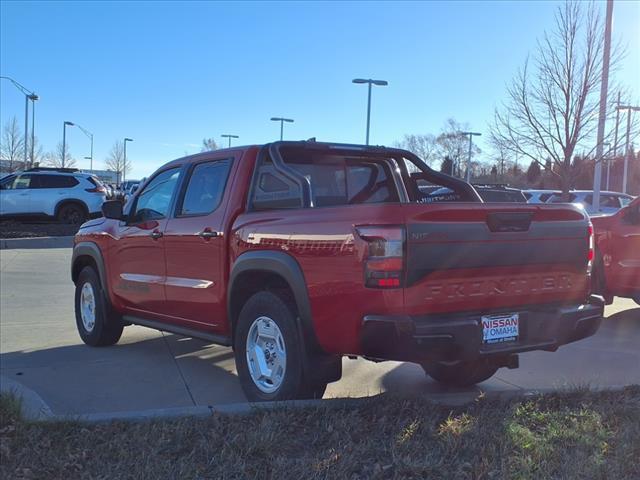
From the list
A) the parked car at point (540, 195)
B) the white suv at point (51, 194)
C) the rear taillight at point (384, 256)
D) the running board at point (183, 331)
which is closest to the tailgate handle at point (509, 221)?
the rear taillight at point (384, 256)

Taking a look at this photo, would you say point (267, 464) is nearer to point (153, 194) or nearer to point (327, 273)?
point (327, 273)

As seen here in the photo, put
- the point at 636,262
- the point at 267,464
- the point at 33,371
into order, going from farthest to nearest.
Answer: the point at 636,262 < the point at 33,371 < the point at 267,464

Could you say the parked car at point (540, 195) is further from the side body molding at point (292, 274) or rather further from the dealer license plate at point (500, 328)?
the side body molding at point (292, 274)

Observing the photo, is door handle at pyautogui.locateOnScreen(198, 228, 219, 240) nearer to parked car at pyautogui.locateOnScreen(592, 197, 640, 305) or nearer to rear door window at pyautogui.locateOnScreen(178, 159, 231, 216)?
rear door window at pyautogui.locateOnScreen(178, 159, 231, 216)

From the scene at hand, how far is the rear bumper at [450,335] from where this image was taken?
137 inches

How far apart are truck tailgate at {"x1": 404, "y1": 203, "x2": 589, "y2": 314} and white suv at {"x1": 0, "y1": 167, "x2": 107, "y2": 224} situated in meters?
17.1

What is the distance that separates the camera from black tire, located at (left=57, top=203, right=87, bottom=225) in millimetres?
19359

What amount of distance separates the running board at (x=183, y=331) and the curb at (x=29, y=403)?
1.27m

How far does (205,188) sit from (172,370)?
1721mm

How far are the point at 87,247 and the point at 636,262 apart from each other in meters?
6.68

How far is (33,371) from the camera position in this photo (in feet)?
17.9

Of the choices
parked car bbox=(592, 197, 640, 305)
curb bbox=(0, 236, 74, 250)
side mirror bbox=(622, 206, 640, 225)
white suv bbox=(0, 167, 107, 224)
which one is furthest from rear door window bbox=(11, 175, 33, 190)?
side mirror bbox=(622, 206, 640, 225)

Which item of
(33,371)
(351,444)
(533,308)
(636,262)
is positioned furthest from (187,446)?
(636,262)

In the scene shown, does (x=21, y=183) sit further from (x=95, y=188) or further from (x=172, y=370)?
(x=172, y=370)
